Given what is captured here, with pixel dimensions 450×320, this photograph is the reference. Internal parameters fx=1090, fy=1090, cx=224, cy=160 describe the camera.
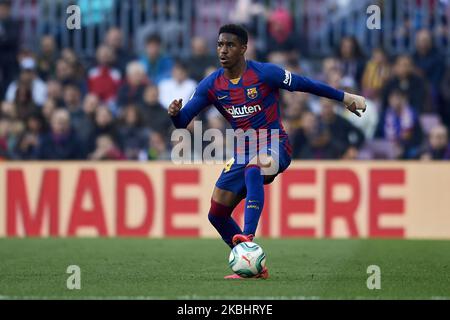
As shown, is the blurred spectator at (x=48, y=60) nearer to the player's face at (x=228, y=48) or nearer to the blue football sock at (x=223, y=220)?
the blue football sock at (x=223, y=220)

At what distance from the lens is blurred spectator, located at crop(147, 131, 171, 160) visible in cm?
1809

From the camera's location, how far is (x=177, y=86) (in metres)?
18.6

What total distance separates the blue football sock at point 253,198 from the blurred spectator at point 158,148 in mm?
8204

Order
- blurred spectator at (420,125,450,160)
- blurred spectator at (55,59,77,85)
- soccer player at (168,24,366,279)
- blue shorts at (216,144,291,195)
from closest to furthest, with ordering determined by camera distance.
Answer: soccer player at (168,24,366,279)
blue shorts at (216,144,291,195)
blurred spectator at (420,125,450,160)
blurred spectator at (55,59,77,85)

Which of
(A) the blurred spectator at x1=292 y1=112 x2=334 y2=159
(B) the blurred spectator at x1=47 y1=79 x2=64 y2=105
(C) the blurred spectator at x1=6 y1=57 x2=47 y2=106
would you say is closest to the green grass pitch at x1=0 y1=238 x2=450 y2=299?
(A) the blurred spectator at x1=292 y1=112 x2=334 y2=159

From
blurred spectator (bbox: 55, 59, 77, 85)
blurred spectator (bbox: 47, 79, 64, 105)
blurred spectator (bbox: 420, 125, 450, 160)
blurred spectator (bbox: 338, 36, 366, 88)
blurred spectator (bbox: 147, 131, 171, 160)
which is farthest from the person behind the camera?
blurred spectator (bbox: 55, 59, 77, 85)

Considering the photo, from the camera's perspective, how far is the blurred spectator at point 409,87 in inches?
719

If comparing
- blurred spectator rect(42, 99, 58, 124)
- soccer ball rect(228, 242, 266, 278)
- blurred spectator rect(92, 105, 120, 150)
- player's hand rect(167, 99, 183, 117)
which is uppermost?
player's hand rect(167, 99, 183, 117)

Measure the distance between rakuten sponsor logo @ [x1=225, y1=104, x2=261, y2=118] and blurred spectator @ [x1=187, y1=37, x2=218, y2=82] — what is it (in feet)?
28.7

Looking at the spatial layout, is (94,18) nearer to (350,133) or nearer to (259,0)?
(259,0)

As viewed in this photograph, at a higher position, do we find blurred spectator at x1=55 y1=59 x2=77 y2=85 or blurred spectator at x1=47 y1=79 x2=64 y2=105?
blurred spectator at x1=55 y1=59 x2=77 y2=85

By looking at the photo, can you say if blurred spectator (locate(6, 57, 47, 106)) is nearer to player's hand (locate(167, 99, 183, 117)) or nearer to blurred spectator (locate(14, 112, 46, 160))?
blurred spectator (locate(14, 112, 46, 160))

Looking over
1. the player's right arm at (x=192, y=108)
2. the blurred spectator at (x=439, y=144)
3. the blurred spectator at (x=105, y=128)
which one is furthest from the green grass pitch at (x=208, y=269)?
the blurred spectator at (x=105, y=128)

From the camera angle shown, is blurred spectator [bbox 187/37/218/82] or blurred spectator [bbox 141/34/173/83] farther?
blurred spectator [bbox 141/34/173/83]
